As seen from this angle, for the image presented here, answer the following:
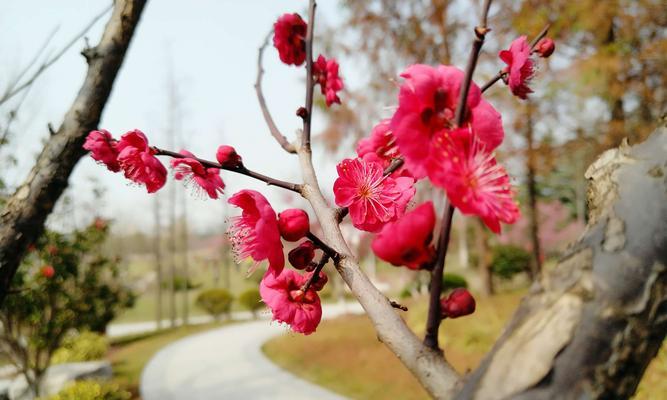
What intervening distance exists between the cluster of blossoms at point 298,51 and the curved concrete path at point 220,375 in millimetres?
6704

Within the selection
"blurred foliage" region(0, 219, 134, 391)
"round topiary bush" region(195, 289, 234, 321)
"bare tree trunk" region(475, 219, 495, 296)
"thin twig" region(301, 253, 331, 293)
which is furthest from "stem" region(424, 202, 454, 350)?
"round topiary bush" region(195, 289, 234, 321)

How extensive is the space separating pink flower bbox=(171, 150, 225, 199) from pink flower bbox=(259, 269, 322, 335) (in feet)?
0.92

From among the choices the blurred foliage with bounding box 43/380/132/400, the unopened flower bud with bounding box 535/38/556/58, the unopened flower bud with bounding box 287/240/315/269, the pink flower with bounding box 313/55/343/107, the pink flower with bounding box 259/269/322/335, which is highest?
the pink flower with bounding box 313/55/343/107

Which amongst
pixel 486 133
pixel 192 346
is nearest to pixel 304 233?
pixel 486 133

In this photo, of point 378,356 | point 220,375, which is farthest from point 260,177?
point 220,375

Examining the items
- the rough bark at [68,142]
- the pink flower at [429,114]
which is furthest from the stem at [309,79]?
the rough bark at [68,142]

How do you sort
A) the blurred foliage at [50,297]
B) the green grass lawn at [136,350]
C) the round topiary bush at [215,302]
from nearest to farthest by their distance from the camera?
the blurred foliage at [50,297]
the green grass lawn at [136,350]
the round topiary bush at [215,302]

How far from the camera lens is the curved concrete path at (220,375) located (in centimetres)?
765

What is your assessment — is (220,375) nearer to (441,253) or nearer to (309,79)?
(309,79)

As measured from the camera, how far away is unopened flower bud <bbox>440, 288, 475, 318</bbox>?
22.6 inches

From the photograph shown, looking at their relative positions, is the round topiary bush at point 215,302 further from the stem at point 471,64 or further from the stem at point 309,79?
the stem at point 471,64

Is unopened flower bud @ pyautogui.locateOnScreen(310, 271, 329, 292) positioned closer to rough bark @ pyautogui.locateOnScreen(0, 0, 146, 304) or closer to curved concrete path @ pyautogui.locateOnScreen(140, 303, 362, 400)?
rough bark @ pyautogui.locateOnScreen(0, 0, 146, 304)

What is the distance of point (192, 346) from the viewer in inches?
493

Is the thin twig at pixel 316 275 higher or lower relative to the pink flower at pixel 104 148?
lower
